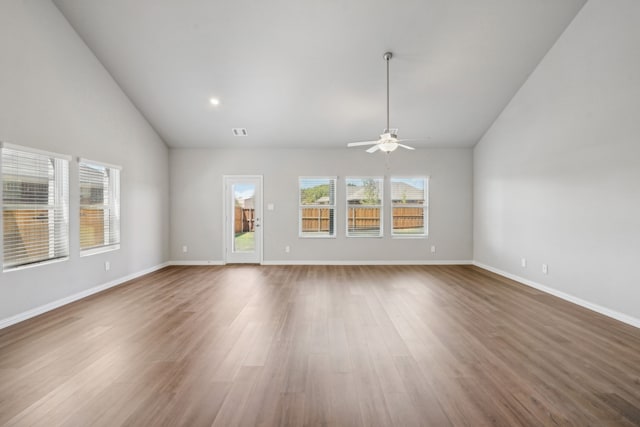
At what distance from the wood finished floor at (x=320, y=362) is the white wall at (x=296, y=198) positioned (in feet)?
8.40

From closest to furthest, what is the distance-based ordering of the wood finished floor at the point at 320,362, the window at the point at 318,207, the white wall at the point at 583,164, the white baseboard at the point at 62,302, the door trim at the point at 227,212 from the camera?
the wood finished floor at the point at 320,362 → the white baseboard at the point at 62,302 → the white wall at the point at 583,164 → the door trim at the point at 227,212 → the window at the point at 318,207

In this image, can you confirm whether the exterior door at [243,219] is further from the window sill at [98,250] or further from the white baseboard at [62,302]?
the window sill at [98,250]

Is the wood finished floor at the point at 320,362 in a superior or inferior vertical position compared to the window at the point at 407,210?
inferior

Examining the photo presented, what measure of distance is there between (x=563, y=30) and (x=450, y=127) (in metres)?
2.27

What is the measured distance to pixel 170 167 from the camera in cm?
683

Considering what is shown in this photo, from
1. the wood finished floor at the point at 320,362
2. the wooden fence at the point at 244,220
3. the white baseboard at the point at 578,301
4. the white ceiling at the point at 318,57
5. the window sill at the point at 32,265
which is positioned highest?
the white ceiling at the point at 318,57

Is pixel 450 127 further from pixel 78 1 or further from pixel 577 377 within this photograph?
pixel 78 1

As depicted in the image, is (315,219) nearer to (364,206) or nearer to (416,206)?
(364,206)

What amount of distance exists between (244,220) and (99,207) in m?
2.83

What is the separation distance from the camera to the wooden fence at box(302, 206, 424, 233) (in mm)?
6949

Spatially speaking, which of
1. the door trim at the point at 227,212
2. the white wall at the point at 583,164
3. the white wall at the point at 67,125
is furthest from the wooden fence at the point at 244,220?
the white wall at the point at 583,164

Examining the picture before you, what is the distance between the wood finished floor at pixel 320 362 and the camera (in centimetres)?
182

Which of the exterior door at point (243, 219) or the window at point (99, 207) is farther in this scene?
the exterior door at point (243, 219)

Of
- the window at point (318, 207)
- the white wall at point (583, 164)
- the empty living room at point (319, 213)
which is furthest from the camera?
the window at point (318, 207)
